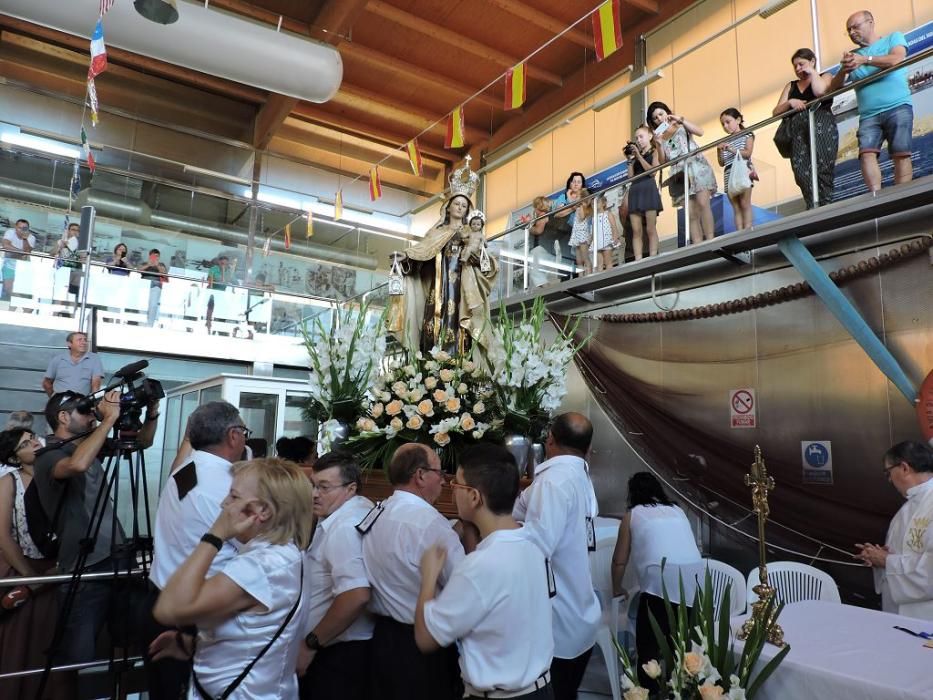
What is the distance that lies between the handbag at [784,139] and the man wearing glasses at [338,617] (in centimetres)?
488

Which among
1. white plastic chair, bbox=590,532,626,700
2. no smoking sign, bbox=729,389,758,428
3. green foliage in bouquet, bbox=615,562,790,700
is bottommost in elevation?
white plastic chair, bbox=590,532,626,700

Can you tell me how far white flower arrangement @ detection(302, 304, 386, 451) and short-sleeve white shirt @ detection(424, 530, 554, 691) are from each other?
2074 millimetres

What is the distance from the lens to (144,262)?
10422 millimetres

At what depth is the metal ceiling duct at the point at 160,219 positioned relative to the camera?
35.2 feet

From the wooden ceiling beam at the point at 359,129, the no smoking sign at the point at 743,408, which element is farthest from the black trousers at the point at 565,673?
the wooden ceiling beam at the point at 359,129

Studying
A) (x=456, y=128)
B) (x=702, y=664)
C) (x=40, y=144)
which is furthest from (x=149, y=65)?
(x=702, y=664)

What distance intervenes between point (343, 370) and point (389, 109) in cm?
1114

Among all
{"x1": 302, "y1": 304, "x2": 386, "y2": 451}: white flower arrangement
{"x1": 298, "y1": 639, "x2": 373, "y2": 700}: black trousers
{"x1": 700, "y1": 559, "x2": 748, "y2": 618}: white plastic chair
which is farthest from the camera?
{"x1": 302, "y1": 304, "x2": 386, "y2": 451}: white flower arrangement

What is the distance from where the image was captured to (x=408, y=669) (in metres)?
2.34

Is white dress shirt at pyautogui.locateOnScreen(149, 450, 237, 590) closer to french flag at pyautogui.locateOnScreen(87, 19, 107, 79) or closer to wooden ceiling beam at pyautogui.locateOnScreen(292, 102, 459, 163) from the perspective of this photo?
french flag at pyautogui.locateOnScreen(87, 19, 107, 79)

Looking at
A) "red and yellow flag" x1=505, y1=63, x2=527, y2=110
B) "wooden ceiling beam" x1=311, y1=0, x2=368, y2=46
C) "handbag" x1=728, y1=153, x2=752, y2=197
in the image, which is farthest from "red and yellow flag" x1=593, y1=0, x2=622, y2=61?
"wooden ceiling beam" x1=311, y1=0, x2=368, y2=46

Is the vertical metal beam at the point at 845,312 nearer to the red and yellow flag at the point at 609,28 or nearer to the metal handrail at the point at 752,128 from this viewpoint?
the metal handrail at the point at 752,128

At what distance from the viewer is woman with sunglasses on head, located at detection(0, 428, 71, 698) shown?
3.02m

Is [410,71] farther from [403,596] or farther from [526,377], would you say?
[403,596]
